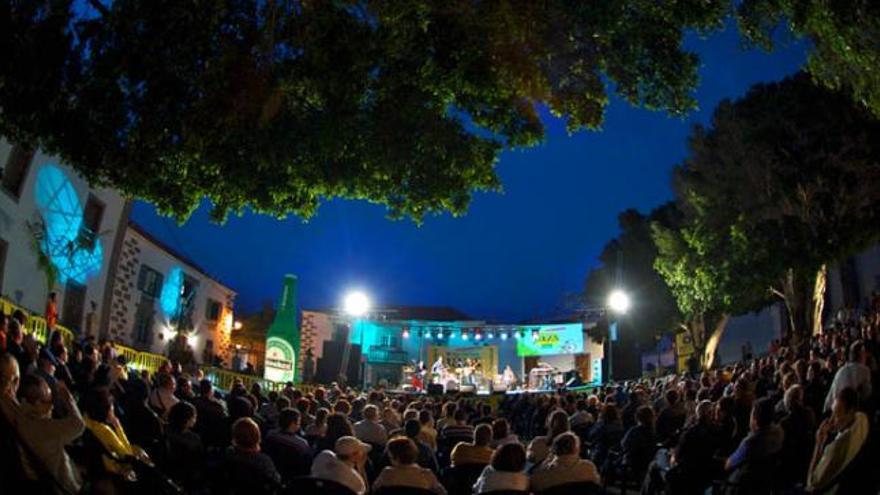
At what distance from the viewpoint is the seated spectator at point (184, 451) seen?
747 centimetres

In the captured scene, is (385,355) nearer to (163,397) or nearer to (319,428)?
(319,428)

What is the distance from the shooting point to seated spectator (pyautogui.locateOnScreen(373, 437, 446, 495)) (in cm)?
627

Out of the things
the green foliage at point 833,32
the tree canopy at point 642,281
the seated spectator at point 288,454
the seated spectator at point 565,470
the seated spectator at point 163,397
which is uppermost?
the tree canopy at point 642,281

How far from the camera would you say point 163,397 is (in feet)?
31.6

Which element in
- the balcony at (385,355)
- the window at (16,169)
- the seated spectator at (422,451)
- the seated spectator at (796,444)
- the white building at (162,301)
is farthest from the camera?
the balcony at (385,355)

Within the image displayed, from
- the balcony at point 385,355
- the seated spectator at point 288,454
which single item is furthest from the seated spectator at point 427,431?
the balcony at point 385,355

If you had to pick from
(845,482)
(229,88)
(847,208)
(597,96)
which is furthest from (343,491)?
(847,208)

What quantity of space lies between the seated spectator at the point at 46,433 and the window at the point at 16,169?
14.4m

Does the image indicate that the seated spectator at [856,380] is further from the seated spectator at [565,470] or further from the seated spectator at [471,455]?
the seated spectator at [471,455]

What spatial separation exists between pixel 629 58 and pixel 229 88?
467 cm

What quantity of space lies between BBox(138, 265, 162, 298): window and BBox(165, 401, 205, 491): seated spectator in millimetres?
23717

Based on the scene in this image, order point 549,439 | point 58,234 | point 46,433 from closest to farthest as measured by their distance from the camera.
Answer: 1. point 46,433
2. point 549,439
3. point 58,234

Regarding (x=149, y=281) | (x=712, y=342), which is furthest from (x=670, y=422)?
(x=149, y=281)

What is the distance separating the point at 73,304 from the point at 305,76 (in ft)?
57.6
